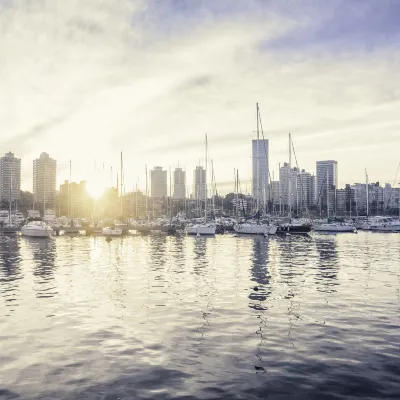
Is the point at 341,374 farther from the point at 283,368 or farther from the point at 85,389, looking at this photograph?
the point at 85,389

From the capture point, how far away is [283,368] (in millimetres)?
13195

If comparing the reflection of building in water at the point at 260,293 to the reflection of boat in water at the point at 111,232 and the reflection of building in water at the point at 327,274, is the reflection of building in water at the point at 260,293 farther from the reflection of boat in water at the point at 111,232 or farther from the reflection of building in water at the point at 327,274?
the reflection of boat in water at the point at 111,232

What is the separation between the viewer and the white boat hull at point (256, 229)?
3574 inches

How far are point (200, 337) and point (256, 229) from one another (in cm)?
7772

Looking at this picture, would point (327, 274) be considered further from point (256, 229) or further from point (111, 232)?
point (111, 232)

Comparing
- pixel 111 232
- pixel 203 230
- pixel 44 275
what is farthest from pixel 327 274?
pixel 111 232

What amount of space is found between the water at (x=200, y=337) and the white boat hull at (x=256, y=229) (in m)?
58.7

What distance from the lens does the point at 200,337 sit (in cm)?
1642

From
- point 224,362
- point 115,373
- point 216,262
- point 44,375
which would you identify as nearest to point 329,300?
point 224,362

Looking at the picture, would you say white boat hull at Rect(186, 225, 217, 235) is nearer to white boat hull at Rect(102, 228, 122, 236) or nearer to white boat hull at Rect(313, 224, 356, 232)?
white boat hull at Rect(102, 228, 122, 236)

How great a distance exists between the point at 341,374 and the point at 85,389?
750cm

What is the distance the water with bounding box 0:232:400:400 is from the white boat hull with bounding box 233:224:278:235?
58.7 m

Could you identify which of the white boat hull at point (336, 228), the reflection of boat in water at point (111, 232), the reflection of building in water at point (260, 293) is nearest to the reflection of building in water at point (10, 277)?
the reflection of building in water at point (260, 293)

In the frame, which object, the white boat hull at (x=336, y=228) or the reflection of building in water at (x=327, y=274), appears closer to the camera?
the reflection of building in water at (x=327, y=274)
